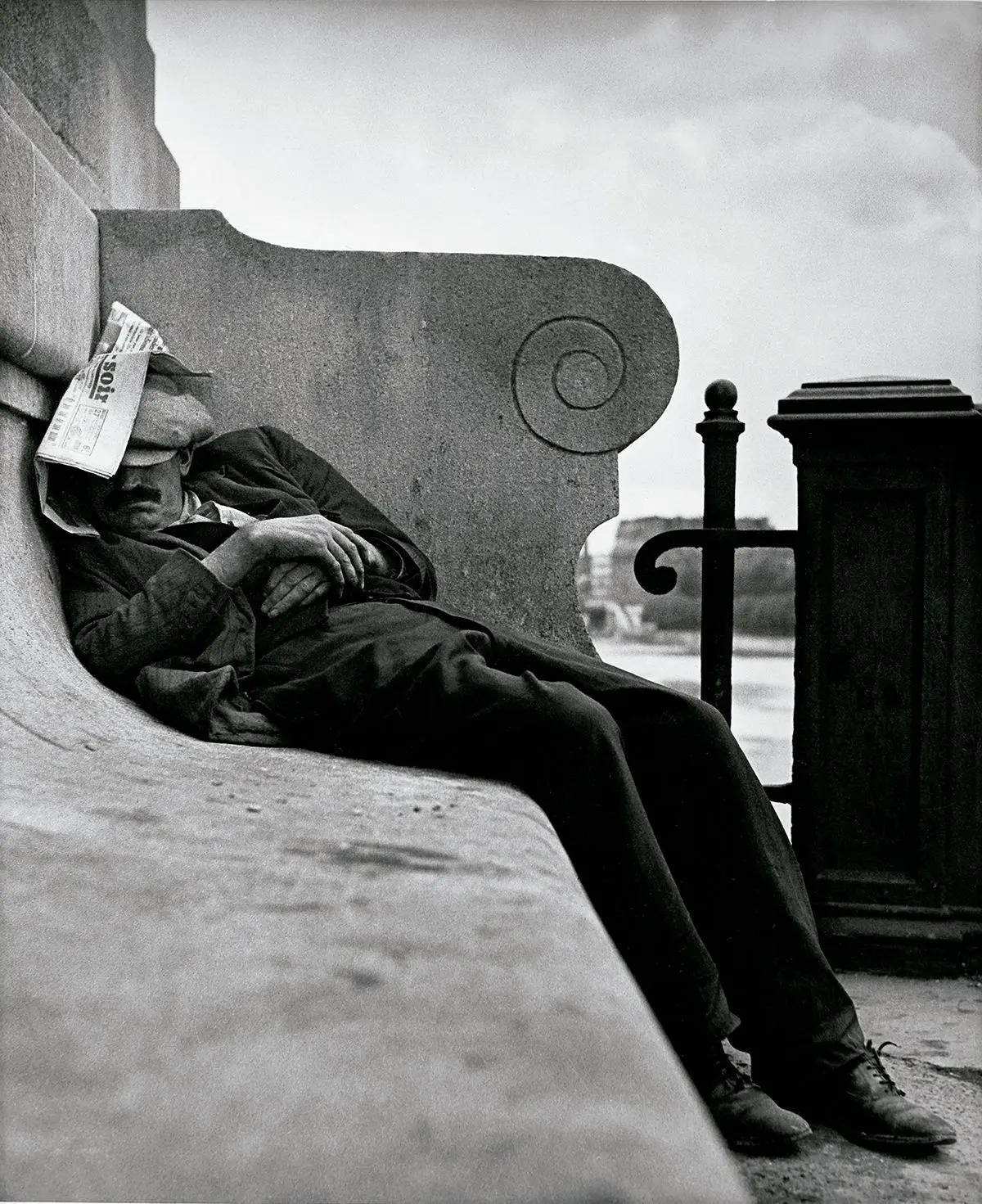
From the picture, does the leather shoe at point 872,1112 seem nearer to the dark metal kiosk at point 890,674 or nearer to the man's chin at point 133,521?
the dark metal kiosk at point 890,674

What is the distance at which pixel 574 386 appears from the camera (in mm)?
3348

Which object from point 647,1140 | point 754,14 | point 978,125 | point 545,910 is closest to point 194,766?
point 545,910

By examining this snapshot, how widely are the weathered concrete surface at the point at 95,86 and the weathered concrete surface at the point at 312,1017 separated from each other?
176 cm

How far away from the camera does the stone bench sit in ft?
2.78

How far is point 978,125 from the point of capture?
273 centimetres

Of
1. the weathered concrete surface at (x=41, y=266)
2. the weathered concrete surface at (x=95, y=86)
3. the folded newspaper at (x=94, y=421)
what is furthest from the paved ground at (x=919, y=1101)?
the weathered concrete surface at (x=95, y=86)

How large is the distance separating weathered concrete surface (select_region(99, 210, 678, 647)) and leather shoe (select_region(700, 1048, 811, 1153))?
1.47 meters

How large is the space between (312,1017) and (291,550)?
1468 mm

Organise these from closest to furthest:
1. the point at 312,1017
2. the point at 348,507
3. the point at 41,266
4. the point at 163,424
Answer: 1. the point at 312,1017
2. the point at 41,266
3. the point at 163,424
4. the point at 348,507

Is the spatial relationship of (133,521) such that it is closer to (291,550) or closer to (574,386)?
(291,550)

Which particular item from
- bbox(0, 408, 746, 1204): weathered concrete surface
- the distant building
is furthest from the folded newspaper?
the distant building

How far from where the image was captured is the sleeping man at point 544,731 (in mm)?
2053

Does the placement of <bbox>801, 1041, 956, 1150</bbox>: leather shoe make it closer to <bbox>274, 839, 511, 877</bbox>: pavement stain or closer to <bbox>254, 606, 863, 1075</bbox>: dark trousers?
<bbox>254, 606, 863, 1075</bbox>: dark trousers

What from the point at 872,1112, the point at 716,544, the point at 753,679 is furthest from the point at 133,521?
the point at 753,679
